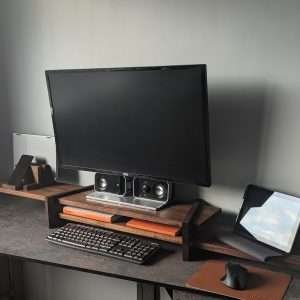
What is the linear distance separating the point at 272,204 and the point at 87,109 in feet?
2.98

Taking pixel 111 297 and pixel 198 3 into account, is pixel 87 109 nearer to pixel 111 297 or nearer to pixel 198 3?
pixel 198 3

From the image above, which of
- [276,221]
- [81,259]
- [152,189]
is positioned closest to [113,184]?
[152,189]

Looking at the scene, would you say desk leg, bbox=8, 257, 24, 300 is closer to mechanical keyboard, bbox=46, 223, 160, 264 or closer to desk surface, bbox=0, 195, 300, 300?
desk surface, bbox=0, 195, 300, 300

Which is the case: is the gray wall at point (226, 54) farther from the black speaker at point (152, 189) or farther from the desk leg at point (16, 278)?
the desk leg at point (16, 278)

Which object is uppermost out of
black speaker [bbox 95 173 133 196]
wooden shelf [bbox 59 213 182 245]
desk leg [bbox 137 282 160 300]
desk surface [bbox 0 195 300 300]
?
black speaker [bbox 95 173 133 196]

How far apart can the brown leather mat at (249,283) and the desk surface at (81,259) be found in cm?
3

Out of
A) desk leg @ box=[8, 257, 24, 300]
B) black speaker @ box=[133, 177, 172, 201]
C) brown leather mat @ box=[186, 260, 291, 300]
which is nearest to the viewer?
brown leather mat @ box=[186, 260, 291, 300]

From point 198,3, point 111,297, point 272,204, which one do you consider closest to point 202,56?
point 198,3

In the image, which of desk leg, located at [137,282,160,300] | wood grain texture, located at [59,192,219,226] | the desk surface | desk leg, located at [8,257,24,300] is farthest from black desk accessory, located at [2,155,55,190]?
desk leg, located at [137,282,160,300]

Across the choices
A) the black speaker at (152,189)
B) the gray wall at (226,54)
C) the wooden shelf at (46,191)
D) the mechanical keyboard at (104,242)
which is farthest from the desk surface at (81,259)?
the gray wall at (226,54)

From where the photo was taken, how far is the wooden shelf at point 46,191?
6.88 ft

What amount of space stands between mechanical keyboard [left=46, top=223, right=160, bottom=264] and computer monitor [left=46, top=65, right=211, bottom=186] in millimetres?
283

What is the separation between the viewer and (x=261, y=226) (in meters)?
1.71

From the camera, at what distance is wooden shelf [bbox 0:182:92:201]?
2.10 m
